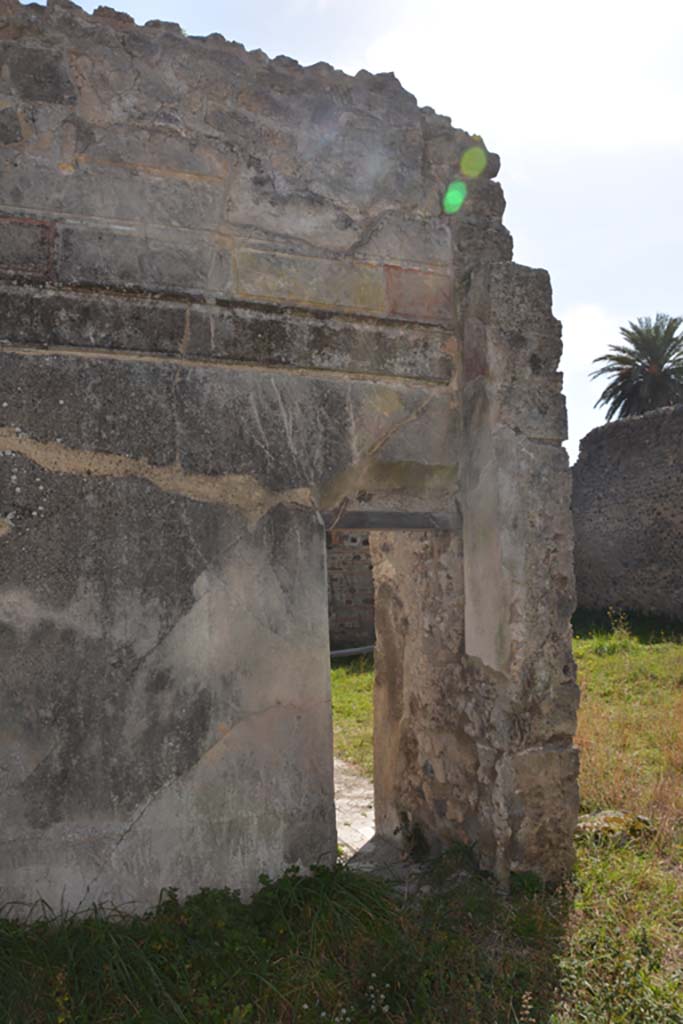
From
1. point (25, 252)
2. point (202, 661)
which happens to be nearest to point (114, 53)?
point (25, 252)

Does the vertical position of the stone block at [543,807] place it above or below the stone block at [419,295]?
below

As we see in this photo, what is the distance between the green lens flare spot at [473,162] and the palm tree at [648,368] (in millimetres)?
18960

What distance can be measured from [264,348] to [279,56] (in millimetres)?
1147

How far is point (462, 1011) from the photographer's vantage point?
2227 millimetres

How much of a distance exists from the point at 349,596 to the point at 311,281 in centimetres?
942

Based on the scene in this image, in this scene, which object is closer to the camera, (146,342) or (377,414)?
(146,342)

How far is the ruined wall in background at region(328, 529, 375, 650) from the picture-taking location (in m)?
12.0

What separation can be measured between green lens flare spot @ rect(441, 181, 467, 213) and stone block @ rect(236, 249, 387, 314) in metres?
0.44

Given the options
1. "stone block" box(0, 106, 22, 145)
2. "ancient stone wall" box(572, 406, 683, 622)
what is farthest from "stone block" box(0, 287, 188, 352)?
"ancient stone wall" box(572, 406, 683, 622)

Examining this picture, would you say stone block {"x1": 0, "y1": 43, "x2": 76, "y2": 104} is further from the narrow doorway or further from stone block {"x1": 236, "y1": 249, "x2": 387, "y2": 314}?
the narrow doorway

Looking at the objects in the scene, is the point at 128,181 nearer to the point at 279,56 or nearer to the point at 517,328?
the point at 279,56

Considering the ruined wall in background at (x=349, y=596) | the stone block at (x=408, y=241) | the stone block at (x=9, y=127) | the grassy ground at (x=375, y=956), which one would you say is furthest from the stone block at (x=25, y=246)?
the ruined wall in background at (x=349, y=596)

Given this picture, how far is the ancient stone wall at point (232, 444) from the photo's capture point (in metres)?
2.59

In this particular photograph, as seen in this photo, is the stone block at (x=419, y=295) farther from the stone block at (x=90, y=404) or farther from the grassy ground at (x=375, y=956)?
the grassy ground at (x=375, y=956)
